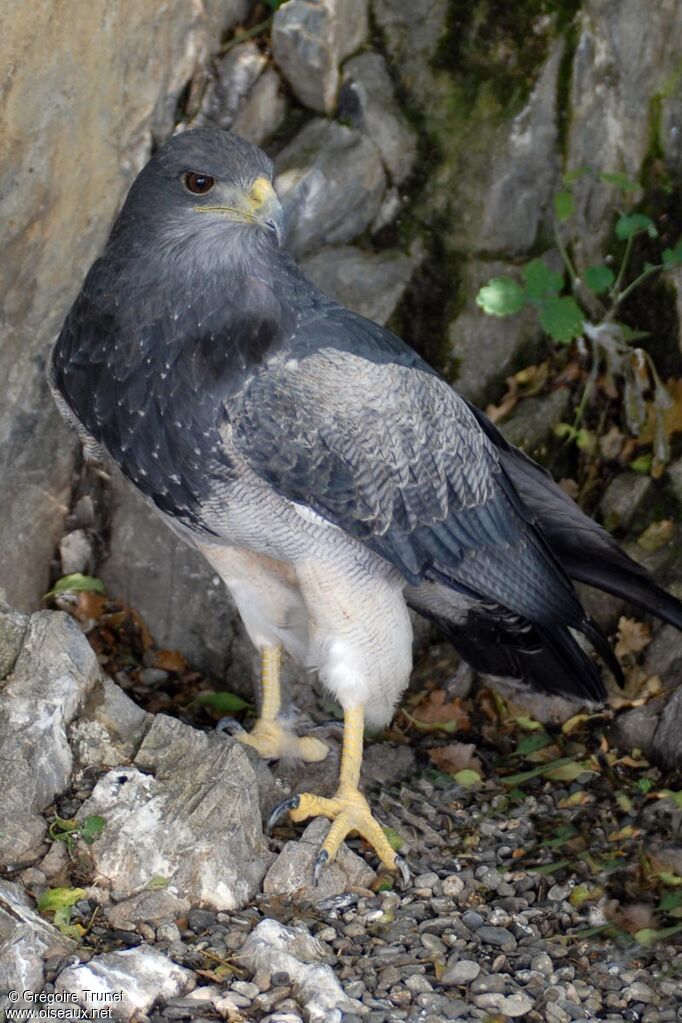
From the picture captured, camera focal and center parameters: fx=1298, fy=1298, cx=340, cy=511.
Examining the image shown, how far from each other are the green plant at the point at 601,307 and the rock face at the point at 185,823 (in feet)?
8.36

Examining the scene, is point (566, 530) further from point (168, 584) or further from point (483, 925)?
point (168, 584)

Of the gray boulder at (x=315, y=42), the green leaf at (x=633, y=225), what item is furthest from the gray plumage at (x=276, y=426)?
the gray boulder at (x=315, y=42)

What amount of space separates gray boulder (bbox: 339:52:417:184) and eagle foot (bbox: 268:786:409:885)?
3.12 metres

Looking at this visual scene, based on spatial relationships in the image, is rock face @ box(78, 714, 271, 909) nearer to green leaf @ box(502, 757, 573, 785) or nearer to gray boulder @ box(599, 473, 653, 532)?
green leaf @ box(502, 757, 573, 785)

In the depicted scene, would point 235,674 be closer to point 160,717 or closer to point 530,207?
point 160,717

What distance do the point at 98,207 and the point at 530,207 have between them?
2.22m

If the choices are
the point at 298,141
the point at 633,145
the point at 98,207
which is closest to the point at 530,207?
the point at 633,145

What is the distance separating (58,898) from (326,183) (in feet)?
11.5

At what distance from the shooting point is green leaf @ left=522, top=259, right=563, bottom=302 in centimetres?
603

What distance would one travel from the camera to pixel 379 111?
6387 mm

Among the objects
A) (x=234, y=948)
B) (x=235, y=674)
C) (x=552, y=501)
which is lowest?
(x=235, y=674)

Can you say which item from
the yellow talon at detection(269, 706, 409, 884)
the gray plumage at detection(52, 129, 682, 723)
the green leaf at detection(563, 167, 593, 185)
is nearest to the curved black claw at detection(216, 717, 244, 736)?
the yellow talon at detection(269, 706, 409, 884)

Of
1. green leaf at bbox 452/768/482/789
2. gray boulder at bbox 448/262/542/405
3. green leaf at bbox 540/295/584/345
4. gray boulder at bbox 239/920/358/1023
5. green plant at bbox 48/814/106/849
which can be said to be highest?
green leaf at bbox 540/295/584/345

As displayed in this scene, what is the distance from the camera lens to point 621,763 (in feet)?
19.0
